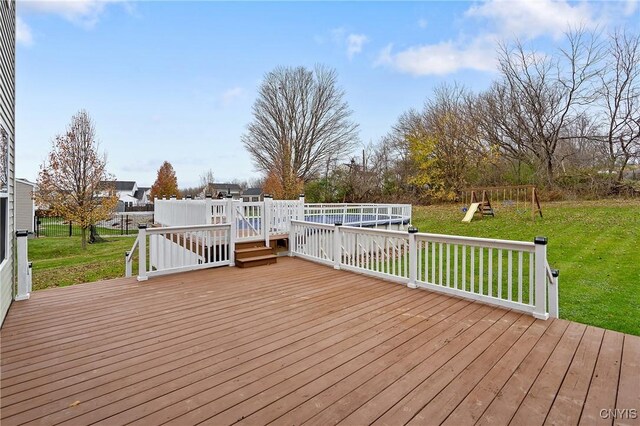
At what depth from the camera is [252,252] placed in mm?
6371

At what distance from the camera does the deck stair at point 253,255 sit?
6.10 m

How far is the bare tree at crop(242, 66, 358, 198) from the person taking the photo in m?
24.1

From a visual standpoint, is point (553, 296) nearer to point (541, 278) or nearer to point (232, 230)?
point (541, 278)

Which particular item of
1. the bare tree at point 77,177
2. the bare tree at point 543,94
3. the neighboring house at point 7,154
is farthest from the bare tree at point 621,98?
the bare tree at point 77,177

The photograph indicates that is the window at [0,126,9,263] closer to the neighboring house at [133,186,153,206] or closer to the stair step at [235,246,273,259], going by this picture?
the stair step at [235,246,273,259]

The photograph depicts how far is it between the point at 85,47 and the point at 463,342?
1182 cm

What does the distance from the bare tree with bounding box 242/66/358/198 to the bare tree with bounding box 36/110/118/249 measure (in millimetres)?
11896

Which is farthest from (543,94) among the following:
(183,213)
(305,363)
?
(305,363)

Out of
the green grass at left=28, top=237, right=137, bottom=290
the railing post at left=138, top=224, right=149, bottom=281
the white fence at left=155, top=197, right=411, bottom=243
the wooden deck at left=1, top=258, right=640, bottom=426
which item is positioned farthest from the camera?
the green grass at left=28, top=237, right=137, bottom=290

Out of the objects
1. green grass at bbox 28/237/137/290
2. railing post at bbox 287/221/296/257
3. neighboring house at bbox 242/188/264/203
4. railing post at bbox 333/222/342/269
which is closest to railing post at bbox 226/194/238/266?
railing post at bbox 287/221/296/257

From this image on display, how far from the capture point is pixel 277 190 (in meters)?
22.4

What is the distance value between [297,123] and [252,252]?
1950cm

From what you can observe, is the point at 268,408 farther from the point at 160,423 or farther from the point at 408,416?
the point at 408,416

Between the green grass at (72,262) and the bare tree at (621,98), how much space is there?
68.6 ft
